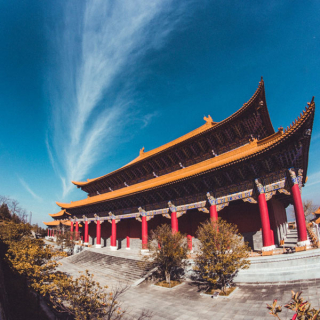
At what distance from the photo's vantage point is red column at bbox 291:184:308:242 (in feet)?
34.6

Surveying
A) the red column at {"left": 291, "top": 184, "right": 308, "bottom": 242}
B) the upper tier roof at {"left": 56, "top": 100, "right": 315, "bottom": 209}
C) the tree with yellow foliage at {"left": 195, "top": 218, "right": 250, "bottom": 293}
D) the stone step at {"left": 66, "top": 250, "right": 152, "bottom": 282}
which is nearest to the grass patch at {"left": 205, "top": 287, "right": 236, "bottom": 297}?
the tree with yellow foliage at {"left": 195, "top": 218, "right": 250, "bottom": 293}

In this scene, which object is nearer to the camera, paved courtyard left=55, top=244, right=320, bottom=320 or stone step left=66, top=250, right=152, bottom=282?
paved courtyard left=55, top=244, right=320, bottom=320

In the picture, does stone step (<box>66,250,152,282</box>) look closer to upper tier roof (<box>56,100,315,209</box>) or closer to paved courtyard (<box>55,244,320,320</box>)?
paved courtyard (<box>55,244,320,320</box>)

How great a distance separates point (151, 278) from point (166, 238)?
330cm

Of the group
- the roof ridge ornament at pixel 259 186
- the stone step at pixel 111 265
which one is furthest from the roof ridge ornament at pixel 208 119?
the stone step at pixel 111 265

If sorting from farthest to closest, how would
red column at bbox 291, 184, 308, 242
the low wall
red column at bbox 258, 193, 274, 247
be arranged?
red column at bbox 258, 193, 274, 247
red column at bbox 291, 184, 308, 242
the low wall

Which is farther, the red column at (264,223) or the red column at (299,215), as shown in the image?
the red column at (264,223)

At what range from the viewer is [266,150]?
10.9 m

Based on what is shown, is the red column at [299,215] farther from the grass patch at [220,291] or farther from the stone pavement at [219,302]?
the grass patch at [220,291]

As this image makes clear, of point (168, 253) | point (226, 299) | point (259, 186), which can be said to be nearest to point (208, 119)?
point (259, 186)

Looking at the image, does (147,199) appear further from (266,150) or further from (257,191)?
(266,150)

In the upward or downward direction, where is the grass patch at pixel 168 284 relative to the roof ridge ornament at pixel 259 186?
downward

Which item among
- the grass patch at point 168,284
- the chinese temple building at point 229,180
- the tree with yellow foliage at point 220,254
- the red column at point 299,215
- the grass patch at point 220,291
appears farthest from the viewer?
the grass patch at point 168,284

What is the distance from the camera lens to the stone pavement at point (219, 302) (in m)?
7.38
